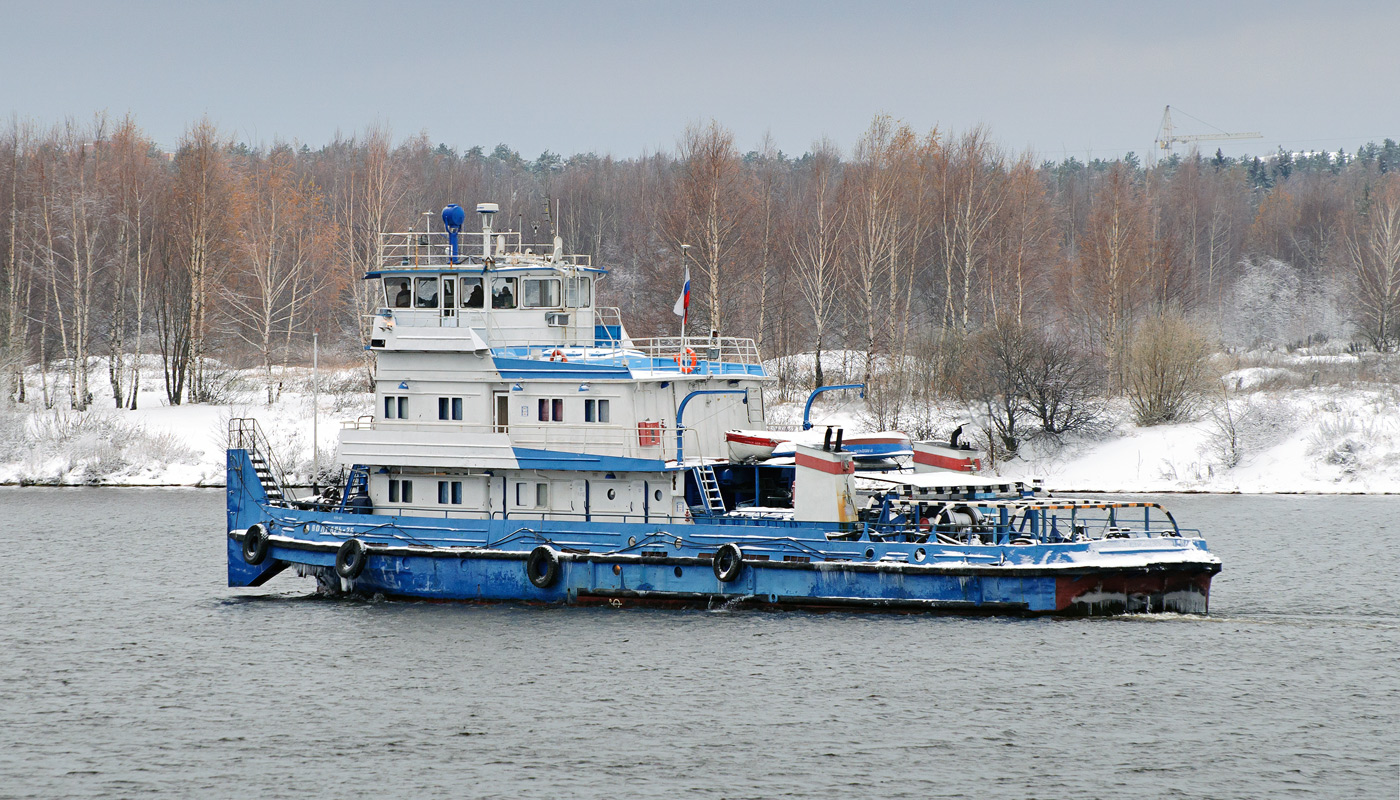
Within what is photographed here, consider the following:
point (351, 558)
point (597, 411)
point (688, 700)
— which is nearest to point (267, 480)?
point (351, 558)

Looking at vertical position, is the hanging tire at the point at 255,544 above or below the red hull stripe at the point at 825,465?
below

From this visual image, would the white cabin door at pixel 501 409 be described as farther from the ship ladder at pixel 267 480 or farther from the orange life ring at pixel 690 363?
the ship ladder at pixel 267 480

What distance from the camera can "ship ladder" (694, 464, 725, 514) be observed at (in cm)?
2619

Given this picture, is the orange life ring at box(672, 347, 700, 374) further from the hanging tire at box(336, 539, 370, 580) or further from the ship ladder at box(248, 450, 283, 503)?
the ship ladder at box(248, 450, 283, 503)

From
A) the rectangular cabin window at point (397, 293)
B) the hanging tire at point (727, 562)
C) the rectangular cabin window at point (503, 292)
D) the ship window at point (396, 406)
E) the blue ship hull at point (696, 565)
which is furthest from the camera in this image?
the rectangular cabin window at point (397, 293)

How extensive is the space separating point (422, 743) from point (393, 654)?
4.78 metres

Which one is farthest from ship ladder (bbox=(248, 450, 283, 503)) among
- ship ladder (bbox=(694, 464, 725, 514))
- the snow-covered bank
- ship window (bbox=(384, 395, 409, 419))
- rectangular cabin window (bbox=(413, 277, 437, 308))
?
the snow-covered bank

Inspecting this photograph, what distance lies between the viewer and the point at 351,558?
2705cm

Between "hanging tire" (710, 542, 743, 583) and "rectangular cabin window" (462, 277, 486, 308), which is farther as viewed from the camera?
"rectangular cabin window" (462, 277, 486, 308)

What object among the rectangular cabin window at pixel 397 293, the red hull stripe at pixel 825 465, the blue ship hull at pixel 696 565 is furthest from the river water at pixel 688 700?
the rectangular cabin window at pixel 397 293

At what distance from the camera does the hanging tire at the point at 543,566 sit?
25.8 meters

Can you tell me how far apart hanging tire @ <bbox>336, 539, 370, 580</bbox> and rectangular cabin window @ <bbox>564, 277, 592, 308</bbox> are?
6.91 m

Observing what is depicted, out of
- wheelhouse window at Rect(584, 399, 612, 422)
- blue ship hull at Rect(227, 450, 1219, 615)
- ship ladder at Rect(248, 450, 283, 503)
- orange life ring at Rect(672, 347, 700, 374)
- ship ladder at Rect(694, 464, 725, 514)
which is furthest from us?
ship ladder at Rect(248, 450, 283, 503)

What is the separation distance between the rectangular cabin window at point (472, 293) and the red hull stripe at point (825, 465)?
7.97 metres
